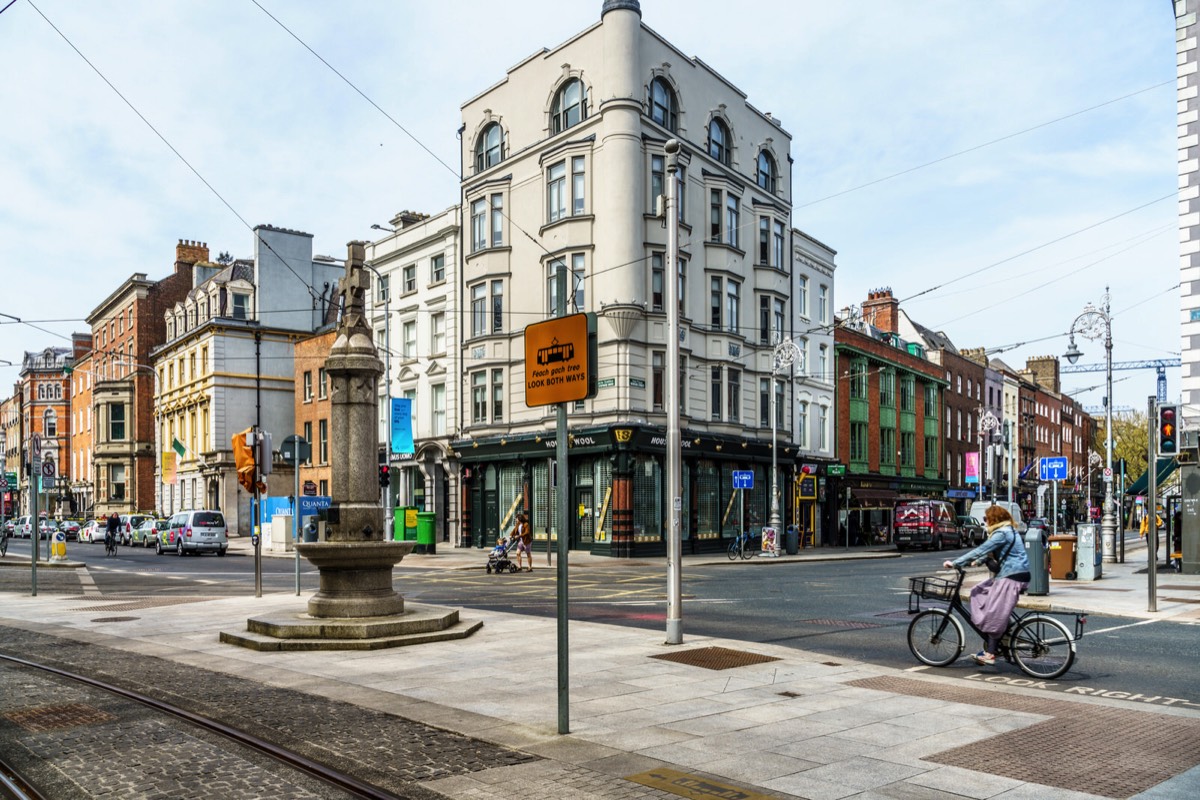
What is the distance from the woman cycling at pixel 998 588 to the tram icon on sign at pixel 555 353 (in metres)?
5.53

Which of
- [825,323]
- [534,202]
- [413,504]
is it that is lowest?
[413,504]

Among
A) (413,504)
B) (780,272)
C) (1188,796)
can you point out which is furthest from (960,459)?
(1188,796)

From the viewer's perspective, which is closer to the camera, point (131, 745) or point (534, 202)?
point (131, 745)

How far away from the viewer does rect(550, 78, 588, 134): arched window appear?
37.5 metres

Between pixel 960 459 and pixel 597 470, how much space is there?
40.8 meters

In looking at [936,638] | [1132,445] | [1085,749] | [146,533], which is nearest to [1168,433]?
[936,638]

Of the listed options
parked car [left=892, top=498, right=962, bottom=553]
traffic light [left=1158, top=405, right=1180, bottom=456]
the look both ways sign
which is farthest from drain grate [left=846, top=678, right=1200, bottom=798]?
parked car [left=892, top=498, right=962, bottom=553]

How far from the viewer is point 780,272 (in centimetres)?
4369

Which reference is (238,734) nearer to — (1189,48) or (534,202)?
(1189,48)

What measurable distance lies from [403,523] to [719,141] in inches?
812

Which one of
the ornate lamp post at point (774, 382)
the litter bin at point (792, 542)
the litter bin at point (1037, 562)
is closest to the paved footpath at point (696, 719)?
the litter bin at point (1037, 562)

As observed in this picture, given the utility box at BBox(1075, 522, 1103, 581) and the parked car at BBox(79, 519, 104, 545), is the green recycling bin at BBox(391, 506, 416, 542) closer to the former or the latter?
the utility box at BBox(1075, 522, 1103, 581)

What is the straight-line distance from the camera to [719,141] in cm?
4153

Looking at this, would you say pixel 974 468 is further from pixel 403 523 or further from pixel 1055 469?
pixel 403 523
